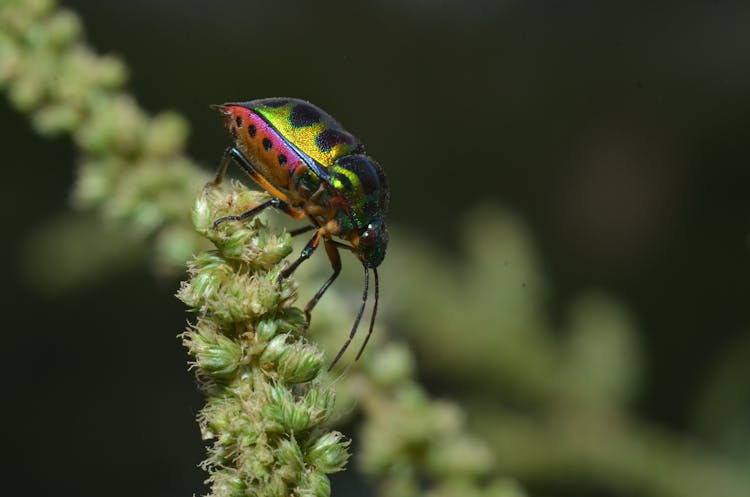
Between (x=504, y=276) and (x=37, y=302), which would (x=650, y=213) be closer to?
(x=504, y=276)

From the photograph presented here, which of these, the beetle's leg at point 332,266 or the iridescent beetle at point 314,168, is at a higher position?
Result: the iridescent beetle at point 314,168

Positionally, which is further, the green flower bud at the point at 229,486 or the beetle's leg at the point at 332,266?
the beetle's leg at the point at 332,266

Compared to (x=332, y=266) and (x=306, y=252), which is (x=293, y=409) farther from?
(x=332, y=266)

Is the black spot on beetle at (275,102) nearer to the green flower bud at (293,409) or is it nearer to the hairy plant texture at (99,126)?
the hairy plant texture at (99,126)

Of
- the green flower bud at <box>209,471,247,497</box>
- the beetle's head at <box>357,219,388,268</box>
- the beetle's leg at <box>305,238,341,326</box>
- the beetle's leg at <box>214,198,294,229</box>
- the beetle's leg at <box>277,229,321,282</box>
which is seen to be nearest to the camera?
the green flower bud at <box>209,471,247,497</box>

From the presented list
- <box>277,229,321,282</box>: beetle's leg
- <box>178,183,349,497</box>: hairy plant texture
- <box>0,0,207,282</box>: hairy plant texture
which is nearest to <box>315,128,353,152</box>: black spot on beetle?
<box>277,229,321,282</box>: beetle's leg

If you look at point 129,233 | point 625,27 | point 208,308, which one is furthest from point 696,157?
point 208,308

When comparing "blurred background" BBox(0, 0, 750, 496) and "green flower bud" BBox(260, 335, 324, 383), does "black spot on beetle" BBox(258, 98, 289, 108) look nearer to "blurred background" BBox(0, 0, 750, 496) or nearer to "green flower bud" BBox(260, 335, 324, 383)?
"green flower bud" BBox(260, 335, 324, 383)

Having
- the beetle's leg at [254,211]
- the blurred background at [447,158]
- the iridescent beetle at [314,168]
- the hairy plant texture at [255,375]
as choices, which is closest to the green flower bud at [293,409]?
the hairy plant texture at [255,375]
